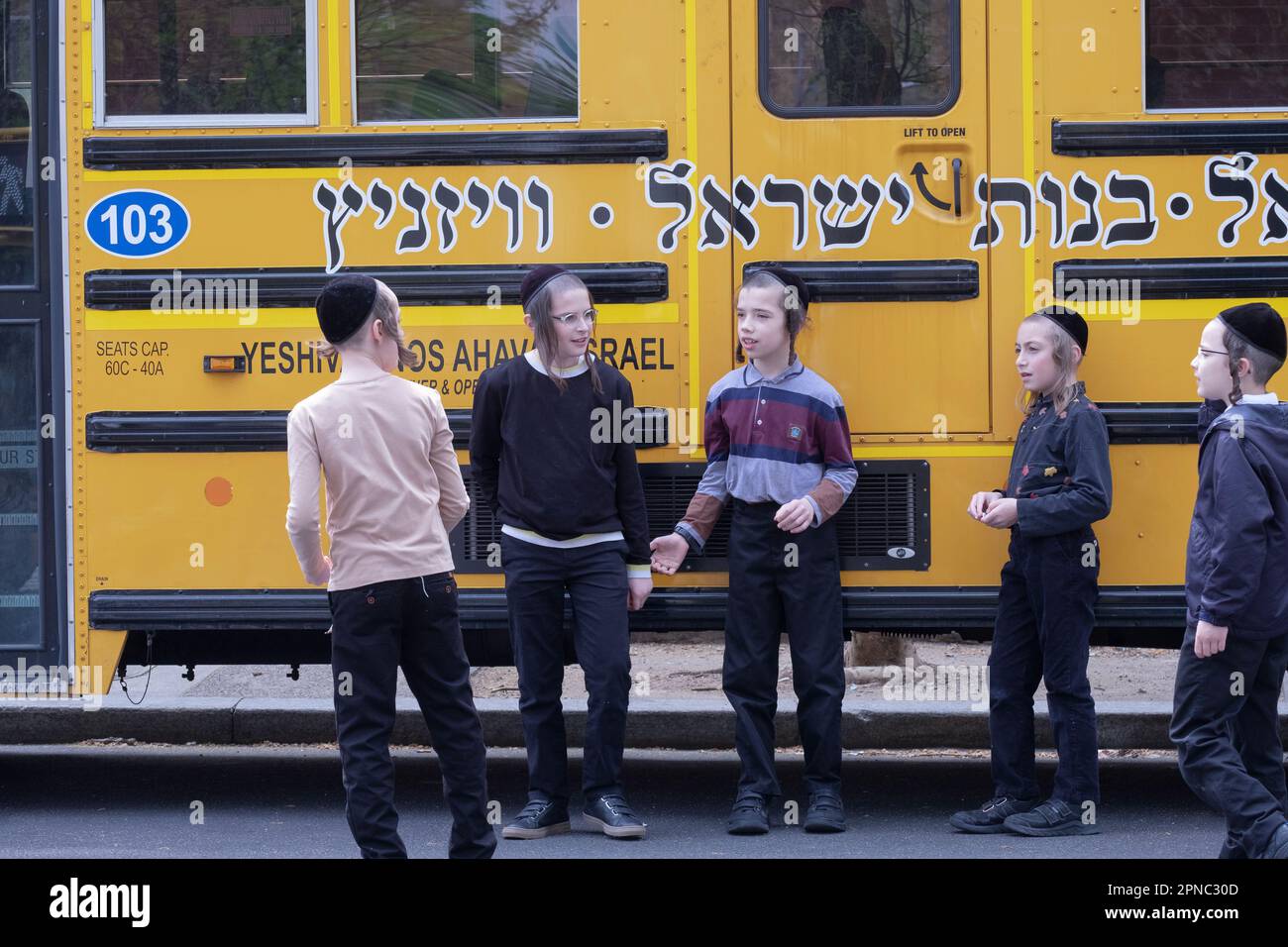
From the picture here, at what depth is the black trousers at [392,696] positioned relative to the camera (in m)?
4.05

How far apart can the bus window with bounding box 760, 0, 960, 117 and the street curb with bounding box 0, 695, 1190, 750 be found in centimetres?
268

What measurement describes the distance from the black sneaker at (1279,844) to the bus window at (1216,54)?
90.9 inches

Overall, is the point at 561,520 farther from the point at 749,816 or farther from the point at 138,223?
the point at 138,223

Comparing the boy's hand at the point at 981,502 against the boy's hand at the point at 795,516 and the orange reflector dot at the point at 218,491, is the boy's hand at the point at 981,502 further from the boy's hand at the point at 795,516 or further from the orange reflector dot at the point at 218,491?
the orange reflector dot at the point at 218,491

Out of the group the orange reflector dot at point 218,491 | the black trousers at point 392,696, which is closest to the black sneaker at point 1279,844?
the black trousers at point 392,696

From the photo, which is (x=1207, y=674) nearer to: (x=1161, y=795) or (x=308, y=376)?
(x=1161, y=795)

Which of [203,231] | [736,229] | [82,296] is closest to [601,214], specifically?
[736,229]

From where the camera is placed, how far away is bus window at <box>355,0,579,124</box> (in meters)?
5.20

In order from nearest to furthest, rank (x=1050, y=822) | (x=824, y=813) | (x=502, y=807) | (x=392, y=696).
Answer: (x=392, y=696) < (x=1050, y=822) < (x=824, y=813) < (x=502, y=807)

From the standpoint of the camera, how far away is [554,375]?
5062 mm

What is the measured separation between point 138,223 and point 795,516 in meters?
2.31

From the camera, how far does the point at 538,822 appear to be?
16.8 ft

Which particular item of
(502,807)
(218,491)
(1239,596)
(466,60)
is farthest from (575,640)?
(1239,596)

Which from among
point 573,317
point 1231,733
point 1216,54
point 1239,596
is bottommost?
point 1231,733
